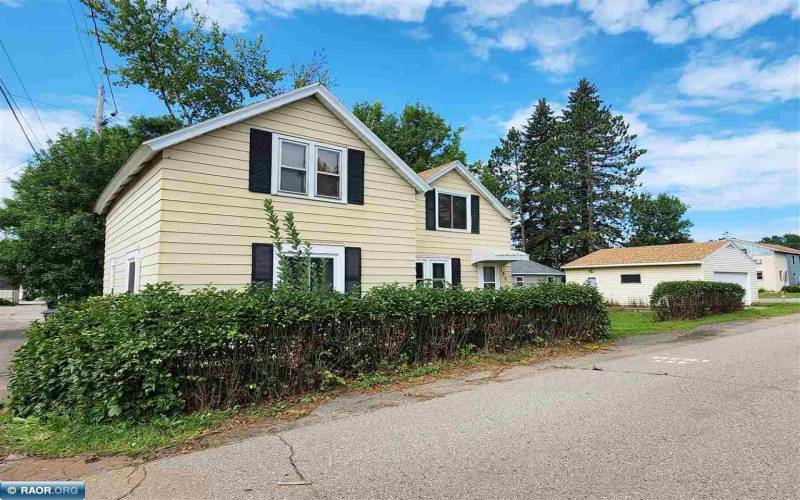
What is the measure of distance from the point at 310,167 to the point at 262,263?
8.26 ft

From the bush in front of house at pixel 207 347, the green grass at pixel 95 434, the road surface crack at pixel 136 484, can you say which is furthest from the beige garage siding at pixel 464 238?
the road surface crack at pixel 136 484

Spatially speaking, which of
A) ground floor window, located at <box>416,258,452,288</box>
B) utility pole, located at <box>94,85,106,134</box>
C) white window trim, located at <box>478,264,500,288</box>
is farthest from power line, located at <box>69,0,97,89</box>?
white window trim, located at <box>478,264,500,288</box>

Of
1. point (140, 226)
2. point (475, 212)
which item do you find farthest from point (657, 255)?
point (140, 226)

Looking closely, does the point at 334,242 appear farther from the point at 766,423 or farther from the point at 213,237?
the point at 766,423

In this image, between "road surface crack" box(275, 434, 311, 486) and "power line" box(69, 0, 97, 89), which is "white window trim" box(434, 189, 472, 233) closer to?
"road surface crack" box(275, 434, 311, 486)

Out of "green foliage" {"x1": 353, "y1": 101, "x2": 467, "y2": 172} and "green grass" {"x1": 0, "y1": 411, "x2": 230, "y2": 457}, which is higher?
"green foliage" {"x1": 353, "y1": 101, "x2": 467, "y2": 172}

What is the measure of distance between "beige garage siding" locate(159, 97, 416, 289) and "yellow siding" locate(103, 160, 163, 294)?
0.37 meters

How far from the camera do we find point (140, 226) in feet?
31.6

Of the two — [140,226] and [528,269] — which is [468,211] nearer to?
[140,226]

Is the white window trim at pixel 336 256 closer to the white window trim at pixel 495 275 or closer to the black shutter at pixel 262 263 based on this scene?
the black shutter at pixel 262 263

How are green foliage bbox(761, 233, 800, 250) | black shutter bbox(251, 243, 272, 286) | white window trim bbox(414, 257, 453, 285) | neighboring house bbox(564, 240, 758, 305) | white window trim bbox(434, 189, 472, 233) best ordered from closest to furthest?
black shutter bbox(251, 243, 272, 286)
white window trim bbox(414, 257, 453, 285)
white window trim bbox(434, 189, 472, 233)
neighboring house bbox(564, 240, 758, 305)
green foliage bbox(761, 233, 800, 250)

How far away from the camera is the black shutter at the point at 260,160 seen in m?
9.49

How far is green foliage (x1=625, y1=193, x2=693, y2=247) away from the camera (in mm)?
42938

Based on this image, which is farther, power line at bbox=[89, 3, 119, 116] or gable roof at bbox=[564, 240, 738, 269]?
gable roof at bbox=[564, 240, 738, 269]
